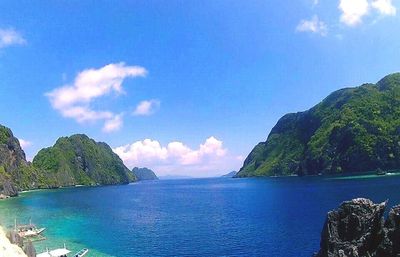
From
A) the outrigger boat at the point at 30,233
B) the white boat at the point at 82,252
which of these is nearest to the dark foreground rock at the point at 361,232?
the white boat at the point at 82,252

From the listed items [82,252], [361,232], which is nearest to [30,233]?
[82,252]

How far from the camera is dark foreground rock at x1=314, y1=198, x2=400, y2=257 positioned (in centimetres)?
3539

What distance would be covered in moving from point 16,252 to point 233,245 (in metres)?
39.4

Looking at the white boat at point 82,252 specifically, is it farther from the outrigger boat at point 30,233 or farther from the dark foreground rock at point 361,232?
the dark foreground rock at point 361,232

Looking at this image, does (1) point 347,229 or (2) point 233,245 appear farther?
(2) point 233,245

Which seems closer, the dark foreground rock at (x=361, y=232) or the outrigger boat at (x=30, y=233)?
the dark foreground rock at (x=361, y=232)

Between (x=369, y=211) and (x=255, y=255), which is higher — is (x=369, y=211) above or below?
above

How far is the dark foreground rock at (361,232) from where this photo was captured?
35.4 metres

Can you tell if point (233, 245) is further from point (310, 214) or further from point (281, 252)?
point (310, 214)

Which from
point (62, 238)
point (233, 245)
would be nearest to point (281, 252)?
point (233, 245)

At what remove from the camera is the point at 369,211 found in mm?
38562

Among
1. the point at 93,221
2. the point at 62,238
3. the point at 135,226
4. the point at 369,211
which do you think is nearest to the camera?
the point at 369,211

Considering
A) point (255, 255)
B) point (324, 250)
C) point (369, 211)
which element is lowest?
point (255, 255)

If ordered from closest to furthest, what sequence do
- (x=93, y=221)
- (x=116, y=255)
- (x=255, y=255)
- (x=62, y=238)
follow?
(x=255, y=255), (x=116, y=255), (x=62, y=238), (x=93, y=221)
